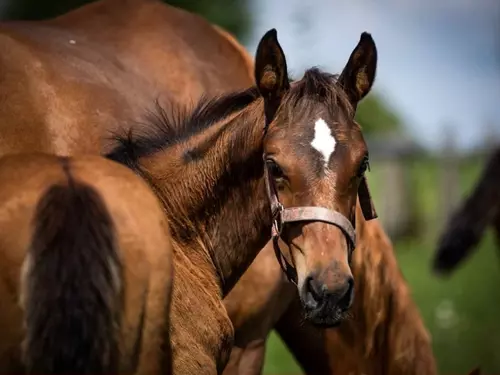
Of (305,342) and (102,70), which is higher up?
(102,70)

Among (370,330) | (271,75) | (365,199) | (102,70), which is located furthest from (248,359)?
(271,75)

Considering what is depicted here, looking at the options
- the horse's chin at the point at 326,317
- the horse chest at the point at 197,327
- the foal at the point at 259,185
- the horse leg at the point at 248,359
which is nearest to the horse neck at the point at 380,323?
the horse leg at the point at 248,359

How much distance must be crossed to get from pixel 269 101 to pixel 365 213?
0.65m

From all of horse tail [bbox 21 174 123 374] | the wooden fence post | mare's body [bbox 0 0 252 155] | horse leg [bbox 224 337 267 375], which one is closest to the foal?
mare's body [bbox 0 0 252 155]

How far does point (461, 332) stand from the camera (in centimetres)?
948

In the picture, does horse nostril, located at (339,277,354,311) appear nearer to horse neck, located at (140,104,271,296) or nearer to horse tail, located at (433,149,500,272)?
horse neck, located at (140,104,271,296)

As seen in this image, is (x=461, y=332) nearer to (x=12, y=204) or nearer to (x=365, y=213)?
(x=365, y=213)

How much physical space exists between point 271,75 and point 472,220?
4.53m

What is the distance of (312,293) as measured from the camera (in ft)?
12.2

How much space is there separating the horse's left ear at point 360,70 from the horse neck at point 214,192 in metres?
0.38

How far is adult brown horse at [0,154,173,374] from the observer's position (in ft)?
10.1

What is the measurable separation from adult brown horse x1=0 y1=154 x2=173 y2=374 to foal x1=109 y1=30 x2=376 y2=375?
1.79 feet

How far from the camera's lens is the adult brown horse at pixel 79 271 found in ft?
10.1

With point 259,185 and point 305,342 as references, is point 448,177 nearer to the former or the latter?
point 305,342
